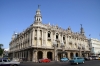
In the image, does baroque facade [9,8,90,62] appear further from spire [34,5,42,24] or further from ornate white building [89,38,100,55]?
ornate white building [89,38,100,55]

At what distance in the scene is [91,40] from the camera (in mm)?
81000

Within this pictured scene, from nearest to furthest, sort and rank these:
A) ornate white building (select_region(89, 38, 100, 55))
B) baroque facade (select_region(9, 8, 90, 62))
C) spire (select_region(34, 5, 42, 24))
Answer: baroque facade (select_region(9, 8, 90, 62)) → spire (select_region(34, 5, 42, 24)) → ornate white building (select_region(89, 38, 100, 55))

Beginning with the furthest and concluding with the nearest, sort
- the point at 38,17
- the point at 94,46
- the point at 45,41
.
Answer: the point at 94,46 → the point at 38,17 → the point at 45,41

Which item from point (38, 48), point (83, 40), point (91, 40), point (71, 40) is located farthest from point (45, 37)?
point (91, 40)

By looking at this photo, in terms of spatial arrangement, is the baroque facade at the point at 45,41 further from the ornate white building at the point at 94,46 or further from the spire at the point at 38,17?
the ornate white building at the point at 94,46

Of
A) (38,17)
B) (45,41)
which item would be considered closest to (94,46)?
(45,41)

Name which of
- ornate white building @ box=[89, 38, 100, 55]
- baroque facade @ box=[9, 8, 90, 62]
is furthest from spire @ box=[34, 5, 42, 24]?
ornate white building @ box=[89, 38, 100, 55]

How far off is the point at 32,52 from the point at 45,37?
7728 mm

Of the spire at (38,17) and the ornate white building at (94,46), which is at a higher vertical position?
the spire at (38,17)

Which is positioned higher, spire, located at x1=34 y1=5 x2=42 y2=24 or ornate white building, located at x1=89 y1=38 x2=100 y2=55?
spire, located at x1=34 y1=5 x2=42 y2=24

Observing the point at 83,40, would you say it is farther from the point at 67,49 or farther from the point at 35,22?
the point at 35,22

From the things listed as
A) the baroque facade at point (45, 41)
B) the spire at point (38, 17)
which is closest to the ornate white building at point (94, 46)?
the baroque facade at point (45, 41)

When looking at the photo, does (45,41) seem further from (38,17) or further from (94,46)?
(94,46)

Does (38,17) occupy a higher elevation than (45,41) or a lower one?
higher
